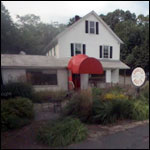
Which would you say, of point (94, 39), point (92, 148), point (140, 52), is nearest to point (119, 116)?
point (92, 148)

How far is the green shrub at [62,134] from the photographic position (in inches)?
135

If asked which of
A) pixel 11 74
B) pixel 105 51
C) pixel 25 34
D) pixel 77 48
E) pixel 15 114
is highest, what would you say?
pixel 25 34

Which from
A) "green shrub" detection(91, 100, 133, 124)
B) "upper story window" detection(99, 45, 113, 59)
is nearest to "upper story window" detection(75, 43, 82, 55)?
"upper story window" detection(99, 45, 113, 59)

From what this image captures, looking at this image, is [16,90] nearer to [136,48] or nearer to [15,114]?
[15,114]

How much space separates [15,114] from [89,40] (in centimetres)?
1243

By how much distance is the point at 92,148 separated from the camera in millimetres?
3293

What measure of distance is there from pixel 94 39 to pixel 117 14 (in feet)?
92.3

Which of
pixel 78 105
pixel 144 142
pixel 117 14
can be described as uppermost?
pixel 117 14

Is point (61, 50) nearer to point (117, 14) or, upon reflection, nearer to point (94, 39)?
point (94, 39)

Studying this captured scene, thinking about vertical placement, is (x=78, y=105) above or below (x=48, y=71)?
below

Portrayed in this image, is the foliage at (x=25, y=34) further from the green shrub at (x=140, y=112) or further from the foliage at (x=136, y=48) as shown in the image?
the foliage at (x=136, y=48)

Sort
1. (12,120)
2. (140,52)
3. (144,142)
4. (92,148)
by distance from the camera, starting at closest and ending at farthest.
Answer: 1. (92,148)
2. (144,142)
3. (12,120)
4. (140,52)

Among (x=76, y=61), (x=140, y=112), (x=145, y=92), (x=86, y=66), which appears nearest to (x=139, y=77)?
(x=145, y=92)

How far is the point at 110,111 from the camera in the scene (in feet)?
16.0
